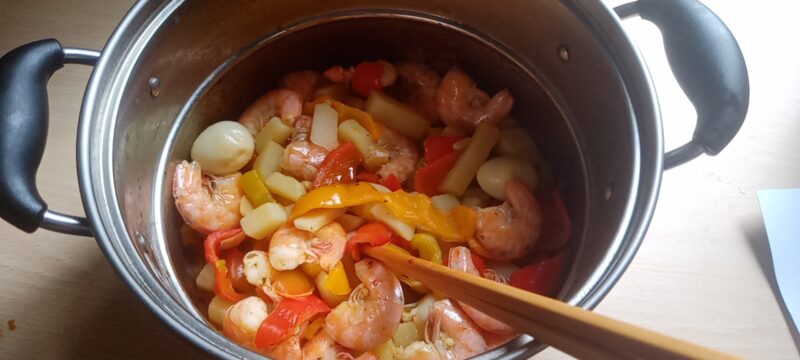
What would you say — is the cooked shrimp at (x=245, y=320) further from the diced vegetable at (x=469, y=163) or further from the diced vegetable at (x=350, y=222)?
the diced vegetable at (x=469, y=163)

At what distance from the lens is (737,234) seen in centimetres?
92

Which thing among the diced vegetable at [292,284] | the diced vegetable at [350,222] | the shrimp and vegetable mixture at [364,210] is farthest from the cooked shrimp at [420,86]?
the diced vegetable at [292,284]

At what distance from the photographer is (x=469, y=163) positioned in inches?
35.0

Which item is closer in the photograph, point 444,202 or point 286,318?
point 286,318

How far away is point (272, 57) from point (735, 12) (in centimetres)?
81

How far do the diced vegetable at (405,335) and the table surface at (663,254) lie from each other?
0.19 metres

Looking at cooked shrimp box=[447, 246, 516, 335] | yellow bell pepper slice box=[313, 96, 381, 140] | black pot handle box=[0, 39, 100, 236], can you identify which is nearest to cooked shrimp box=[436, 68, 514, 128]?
yellow bell pepper slice box=[313, 96, 381, 140]

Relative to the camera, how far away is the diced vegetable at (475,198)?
0.89m

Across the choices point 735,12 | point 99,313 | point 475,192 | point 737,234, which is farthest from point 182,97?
point 735,12

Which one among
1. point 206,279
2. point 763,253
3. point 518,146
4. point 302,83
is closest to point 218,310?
point 206,279

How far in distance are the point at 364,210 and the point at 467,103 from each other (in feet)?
0.76

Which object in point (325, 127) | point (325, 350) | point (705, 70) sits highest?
point (705, 70)

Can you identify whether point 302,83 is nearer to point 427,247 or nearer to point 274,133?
point 274,133

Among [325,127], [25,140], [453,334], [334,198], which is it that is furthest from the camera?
[325,127]
